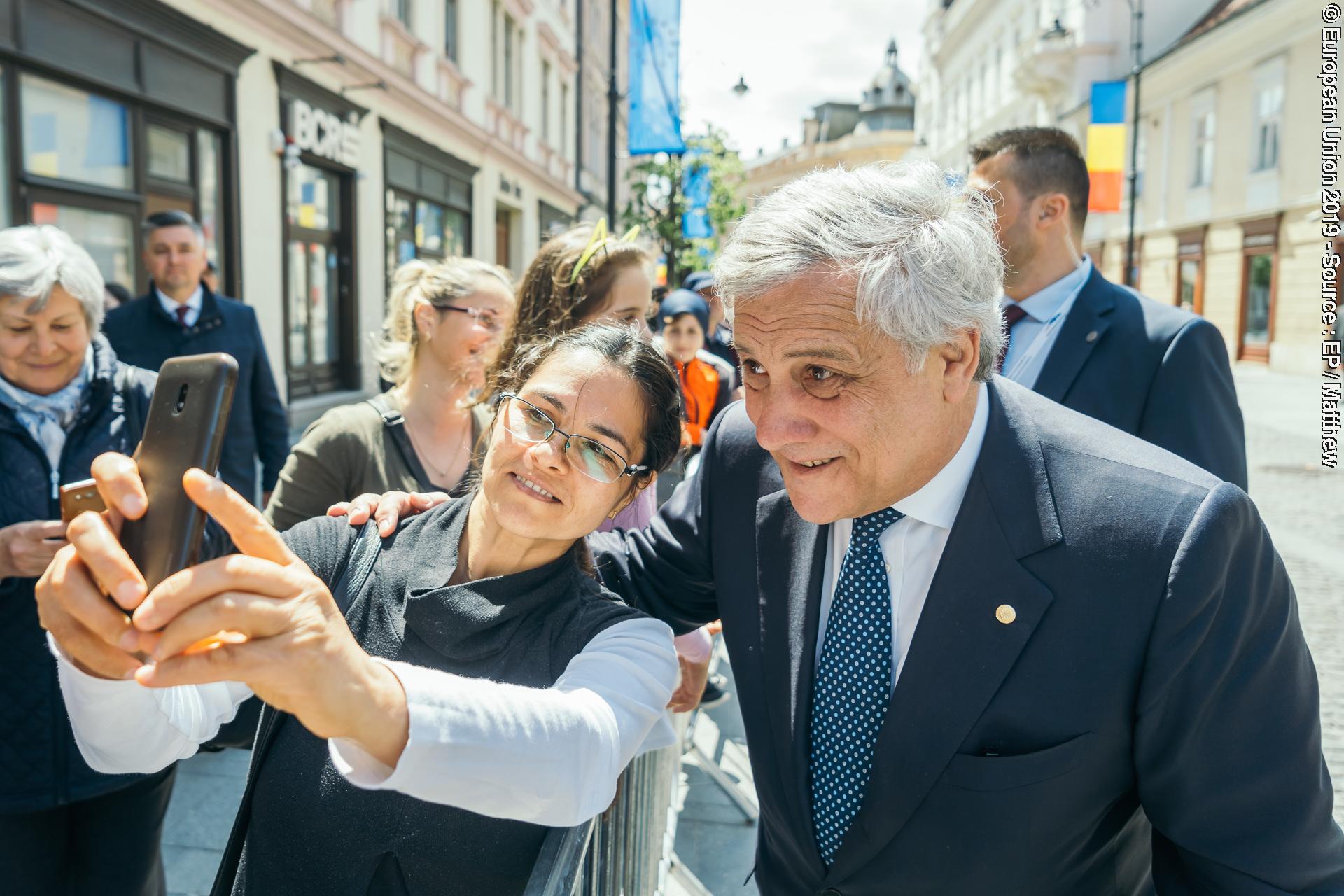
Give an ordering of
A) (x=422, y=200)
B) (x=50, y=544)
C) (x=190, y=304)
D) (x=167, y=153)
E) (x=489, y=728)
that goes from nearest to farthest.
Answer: (x=489, y=728)
(x=50, y=544)
(x=190, y=304)
(x=167, y=153)
(x=422, y=200)

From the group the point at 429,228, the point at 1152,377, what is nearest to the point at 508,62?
the point at 429,228

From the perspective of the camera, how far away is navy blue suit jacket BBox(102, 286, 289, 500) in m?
4.25

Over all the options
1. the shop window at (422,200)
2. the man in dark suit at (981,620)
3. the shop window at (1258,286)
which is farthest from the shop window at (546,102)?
the man in dark suit at (981,620)

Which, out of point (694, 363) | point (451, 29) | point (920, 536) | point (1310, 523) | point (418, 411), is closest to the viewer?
point (920, 536)

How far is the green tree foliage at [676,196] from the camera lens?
459 inches

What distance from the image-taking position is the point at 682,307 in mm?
5973

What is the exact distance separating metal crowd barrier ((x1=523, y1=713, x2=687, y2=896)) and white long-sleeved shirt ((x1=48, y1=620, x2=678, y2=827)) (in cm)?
11

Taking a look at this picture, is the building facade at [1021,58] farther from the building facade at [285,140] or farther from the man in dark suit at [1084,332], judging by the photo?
the man in dark suit at [1084,332]

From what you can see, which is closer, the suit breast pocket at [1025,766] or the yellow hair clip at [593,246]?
the suit breast pocket at [1025,766]

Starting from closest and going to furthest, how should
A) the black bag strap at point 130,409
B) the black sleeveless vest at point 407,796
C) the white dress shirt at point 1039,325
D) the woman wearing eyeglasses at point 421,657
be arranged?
1. the woman wearing eyeglasses at point 421,657
2. the black sleeveless vest at point 407,796
3. the black bag strap at point 130,409
4. the white dress shirt at point 1039,325

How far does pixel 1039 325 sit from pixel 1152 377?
0.56 metres

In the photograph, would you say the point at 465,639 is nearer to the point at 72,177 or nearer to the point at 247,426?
the point at 247,426

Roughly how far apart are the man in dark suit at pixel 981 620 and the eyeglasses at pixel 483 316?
1.69 metres

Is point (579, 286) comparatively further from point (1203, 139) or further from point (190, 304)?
point (1203, 139)
